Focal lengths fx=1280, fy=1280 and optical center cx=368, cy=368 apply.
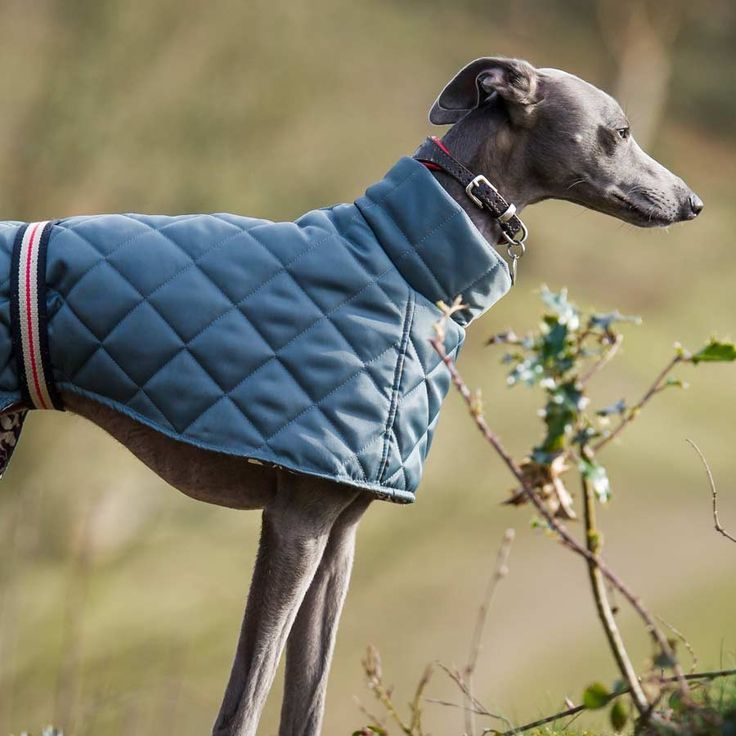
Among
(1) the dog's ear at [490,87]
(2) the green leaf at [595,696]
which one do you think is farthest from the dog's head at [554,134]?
(2) the green leaf at [595,696]

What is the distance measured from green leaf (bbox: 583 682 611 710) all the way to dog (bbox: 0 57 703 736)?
0.67m

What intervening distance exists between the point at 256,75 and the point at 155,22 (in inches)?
29.4

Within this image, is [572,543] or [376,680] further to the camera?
[376,680]

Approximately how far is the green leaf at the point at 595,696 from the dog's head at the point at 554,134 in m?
1.04

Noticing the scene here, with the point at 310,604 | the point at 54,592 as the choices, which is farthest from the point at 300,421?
the point at 54,592

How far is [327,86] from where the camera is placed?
29.7 ft

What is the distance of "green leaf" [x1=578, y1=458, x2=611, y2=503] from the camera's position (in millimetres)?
1522

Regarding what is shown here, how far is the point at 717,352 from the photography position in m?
1.58

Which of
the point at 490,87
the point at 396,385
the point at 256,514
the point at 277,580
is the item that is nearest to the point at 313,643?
the point at 277,580

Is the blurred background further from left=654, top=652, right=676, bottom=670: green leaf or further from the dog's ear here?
left=654, top=652, right=676, bottom=670: green leaf

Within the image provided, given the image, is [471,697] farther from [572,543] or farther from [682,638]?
[572,543]

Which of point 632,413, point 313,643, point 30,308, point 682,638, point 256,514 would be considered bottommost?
point 682,638

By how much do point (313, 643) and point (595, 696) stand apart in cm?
93

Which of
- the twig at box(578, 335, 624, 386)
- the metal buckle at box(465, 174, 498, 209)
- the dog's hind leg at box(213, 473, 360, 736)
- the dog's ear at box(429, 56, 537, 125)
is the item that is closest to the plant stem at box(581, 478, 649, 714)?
the twig at box(578, 335, 624, 386)
